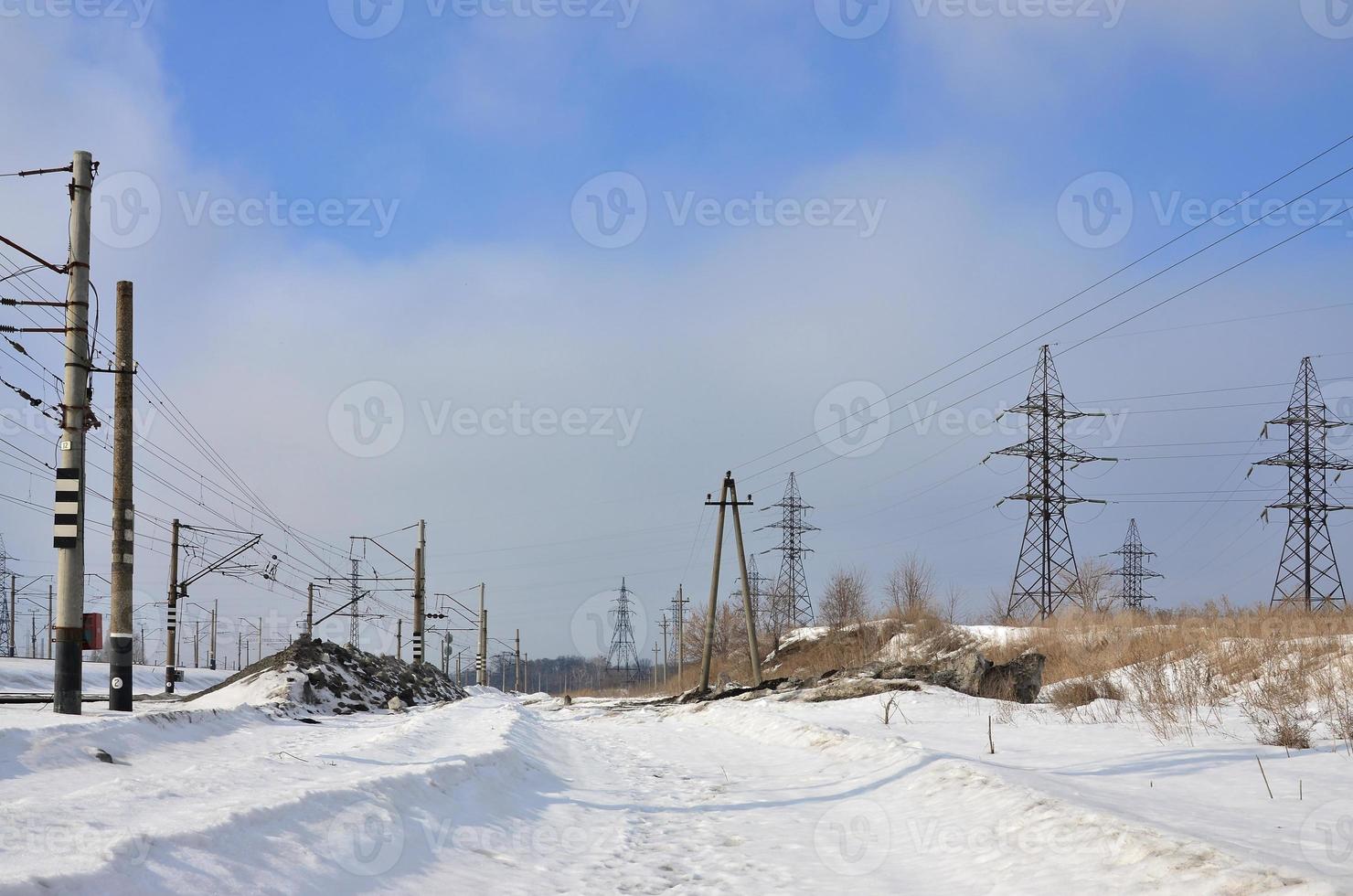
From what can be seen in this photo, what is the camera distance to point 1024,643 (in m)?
32.1

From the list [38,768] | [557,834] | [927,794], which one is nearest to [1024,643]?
[927,794]

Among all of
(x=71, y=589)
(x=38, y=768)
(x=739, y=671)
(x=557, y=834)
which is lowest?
(x=739, y=671)

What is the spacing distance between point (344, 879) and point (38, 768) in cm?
485

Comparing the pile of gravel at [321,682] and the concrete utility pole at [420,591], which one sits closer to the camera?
the pile of gravel at [321,682]

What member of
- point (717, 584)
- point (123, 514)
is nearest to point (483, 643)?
point (717, 584)

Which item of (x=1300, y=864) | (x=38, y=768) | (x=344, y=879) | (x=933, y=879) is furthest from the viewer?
(x=38, y=768)

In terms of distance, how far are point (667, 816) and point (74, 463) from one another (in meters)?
11.8

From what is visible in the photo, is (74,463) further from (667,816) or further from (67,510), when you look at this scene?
(667,816)

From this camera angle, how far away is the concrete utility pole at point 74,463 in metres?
14.8

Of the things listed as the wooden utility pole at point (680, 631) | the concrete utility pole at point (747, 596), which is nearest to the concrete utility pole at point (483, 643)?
the wooden utility pole at point (680, 631)

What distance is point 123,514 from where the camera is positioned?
17.8m

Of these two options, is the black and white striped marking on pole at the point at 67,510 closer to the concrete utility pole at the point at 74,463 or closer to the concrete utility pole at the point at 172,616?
the concrete utility pole at the point at 74,463

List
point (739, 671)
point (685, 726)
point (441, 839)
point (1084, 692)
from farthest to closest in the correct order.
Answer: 1. point (739, 671)
2. point (685, 726)
3. point (1084, 692)
4. point (441, 839)

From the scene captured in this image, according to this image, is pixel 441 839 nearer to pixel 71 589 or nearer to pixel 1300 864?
pixel 1300 864
